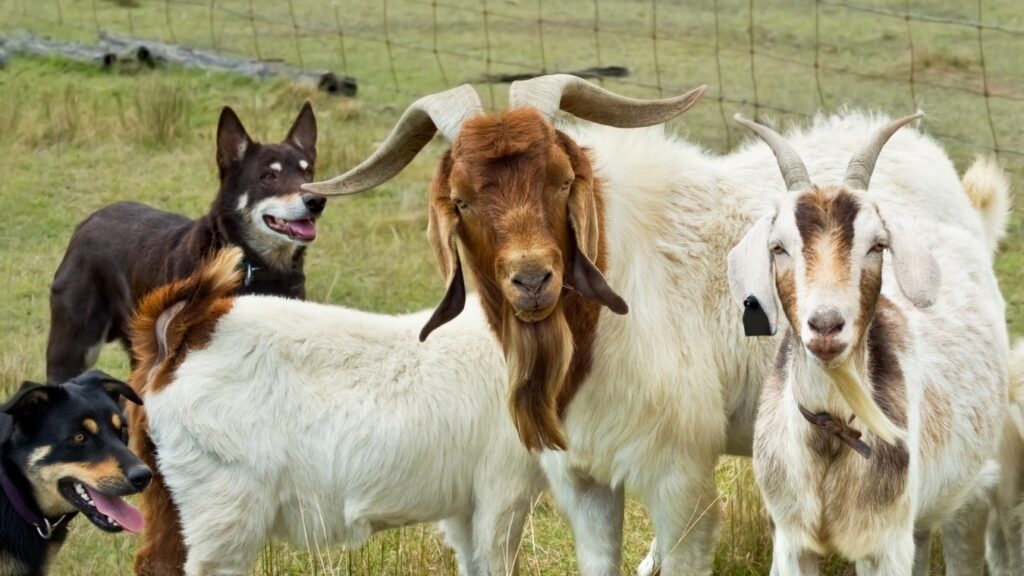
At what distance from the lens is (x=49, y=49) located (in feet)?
49.2

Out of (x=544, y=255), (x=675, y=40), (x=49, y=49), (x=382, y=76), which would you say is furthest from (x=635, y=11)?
(x=544, y=255)

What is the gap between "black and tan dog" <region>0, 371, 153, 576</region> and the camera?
5.95 metres

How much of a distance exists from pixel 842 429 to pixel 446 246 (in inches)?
55.6

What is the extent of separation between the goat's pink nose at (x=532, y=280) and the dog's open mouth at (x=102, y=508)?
1.85 m

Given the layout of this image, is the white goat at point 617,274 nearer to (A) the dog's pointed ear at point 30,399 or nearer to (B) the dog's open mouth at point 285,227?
(A) the dog's pointed ear at point 30,399

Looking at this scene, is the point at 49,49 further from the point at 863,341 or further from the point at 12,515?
the point at 863,341

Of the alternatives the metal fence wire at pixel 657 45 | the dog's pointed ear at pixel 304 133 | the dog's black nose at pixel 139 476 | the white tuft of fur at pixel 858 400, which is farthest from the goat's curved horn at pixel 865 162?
the metal fence wire at pixel 657 45

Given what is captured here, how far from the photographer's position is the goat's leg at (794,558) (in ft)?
17.0

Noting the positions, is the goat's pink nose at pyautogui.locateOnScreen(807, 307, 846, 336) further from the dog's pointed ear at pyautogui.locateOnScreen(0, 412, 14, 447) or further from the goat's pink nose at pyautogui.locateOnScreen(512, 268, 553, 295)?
the dog's pointed ear at pyautogui.locateOnScreen(0, 412, 14, 447)

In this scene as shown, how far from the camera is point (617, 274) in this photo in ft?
18.9

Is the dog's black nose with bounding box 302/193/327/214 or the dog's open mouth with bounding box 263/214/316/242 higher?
the dog's black nose with bounding box 302/193/327/214

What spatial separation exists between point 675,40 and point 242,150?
25.5ft

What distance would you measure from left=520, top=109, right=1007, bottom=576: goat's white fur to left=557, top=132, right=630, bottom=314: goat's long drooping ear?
0.86 feet

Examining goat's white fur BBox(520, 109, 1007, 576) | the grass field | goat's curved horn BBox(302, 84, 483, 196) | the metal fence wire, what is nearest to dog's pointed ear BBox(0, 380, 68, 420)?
the grass field
